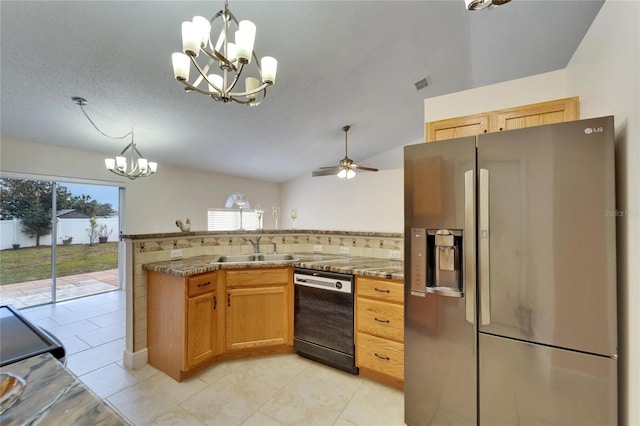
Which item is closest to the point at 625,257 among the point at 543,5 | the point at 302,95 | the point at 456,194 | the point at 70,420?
the point at 456,194

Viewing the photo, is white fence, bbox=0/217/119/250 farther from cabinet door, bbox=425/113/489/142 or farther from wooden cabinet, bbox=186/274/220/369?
cabinet door, bbox=425/113/489/142

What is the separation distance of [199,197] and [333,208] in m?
3.41

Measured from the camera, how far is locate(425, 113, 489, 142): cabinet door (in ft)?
6.50

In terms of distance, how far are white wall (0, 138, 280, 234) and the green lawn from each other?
0.62 meters

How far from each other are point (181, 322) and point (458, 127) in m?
2.66

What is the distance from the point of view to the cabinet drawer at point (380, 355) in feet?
6.38

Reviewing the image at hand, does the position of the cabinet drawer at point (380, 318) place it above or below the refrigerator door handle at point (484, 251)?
below

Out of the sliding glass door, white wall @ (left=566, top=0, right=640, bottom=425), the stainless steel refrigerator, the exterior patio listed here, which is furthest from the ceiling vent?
the exterior patio

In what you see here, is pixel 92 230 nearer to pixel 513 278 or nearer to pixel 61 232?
pixel 61 232

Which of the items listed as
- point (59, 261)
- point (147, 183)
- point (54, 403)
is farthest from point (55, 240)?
point (54, 403)

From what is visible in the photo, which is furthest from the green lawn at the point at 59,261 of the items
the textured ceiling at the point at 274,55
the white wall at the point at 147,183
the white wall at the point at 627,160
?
the white wall at the point at 627,160

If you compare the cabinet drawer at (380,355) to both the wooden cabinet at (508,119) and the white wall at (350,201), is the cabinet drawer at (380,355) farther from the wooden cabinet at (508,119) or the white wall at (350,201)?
the white wall at (350,201)

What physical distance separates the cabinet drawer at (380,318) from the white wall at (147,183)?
4501 mm

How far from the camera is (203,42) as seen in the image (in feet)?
4.54
